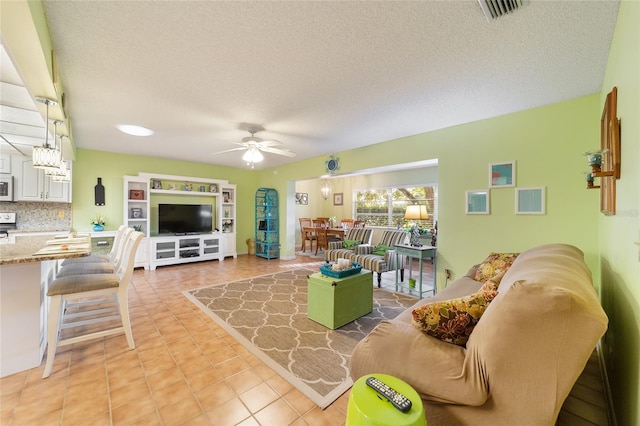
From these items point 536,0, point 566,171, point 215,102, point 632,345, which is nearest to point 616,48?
point 536,0

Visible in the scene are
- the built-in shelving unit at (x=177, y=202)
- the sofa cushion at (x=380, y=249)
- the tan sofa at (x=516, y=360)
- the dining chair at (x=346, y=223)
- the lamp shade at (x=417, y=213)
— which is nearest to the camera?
the tan sofa at (x=516, y=360)

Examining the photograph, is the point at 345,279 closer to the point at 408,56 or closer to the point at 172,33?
the point at 408,56

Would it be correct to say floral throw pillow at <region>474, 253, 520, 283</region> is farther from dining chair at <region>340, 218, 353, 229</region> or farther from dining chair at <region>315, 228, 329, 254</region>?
dining chair at <region>340, 218, 353, 229</region>

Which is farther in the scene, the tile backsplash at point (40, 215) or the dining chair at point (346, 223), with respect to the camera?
the dining chair at point (346, 223)

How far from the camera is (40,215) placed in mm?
Answer: 4461

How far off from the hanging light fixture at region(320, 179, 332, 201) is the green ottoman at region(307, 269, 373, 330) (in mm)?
5649

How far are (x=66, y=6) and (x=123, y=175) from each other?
4577 millimetres

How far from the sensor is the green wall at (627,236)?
1110 mm

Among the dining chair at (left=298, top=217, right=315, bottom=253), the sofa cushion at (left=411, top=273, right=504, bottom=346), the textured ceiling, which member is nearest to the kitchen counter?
the textured ceiling

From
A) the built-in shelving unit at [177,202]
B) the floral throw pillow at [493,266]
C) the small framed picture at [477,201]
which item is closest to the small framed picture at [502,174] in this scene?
the small framed picture at [477,201]

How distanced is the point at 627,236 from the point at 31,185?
6998 mm

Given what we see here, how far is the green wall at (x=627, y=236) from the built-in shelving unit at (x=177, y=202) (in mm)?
6147

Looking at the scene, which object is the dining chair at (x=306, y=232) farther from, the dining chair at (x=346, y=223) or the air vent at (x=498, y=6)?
the air vent at (x=498, y=6)

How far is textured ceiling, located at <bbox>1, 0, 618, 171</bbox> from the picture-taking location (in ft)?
4.92
